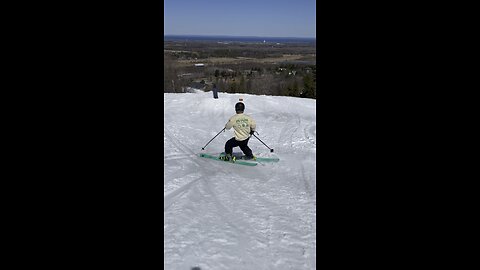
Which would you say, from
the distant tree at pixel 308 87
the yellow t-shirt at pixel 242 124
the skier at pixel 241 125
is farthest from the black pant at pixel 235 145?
the distant tree at pixel 308 87

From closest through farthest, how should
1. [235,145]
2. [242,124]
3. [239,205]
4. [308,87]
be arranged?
[239,205] < [242,124] < [235,145] < [308,87]

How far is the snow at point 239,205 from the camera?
412cm

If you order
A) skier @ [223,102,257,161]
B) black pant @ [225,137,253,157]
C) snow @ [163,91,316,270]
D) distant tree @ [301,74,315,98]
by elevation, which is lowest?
snow @ [163,91,316,270]

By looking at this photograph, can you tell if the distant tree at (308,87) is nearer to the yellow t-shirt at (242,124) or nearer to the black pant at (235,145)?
the black pant at (235,145)

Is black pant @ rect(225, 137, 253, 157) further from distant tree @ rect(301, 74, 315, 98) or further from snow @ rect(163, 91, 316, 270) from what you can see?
distant tree @ rect(301, 74, 315, 98)

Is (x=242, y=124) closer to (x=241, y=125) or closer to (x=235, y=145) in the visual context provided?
(x=241, y=125)

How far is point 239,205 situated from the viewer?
5445 mm

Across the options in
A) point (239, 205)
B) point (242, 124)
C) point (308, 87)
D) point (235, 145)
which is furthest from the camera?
point (308, 87)

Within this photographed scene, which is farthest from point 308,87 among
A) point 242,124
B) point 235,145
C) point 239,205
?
point 239,205

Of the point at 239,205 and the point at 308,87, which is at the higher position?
the point at 308,87

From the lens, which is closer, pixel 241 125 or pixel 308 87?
pixel 241 125

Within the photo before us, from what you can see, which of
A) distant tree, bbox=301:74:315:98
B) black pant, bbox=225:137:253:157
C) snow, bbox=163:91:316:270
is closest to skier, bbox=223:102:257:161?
black pant, bbox=225:137:253:157

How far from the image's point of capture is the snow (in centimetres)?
412
